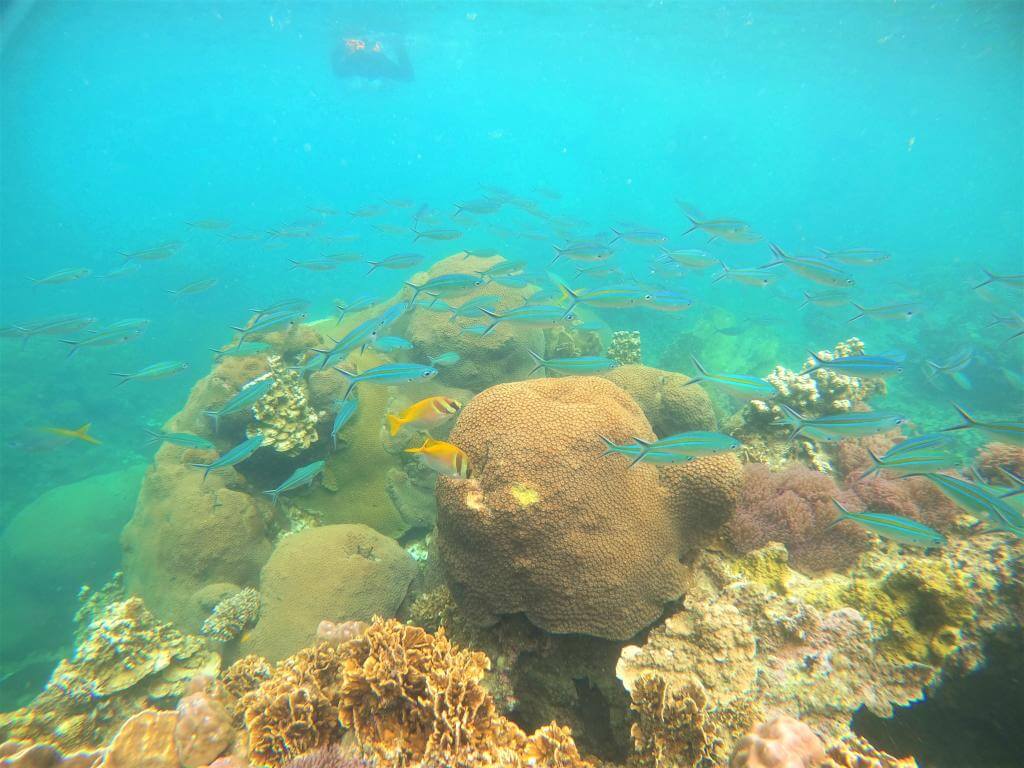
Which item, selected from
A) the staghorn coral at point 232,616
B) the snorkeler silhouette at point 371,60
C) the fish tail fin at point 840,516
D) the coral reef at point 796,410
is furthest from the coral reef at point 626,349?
the snorkeler silhouette at point 371,60

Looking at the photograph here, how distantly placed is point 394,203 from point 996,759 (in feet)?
49.0

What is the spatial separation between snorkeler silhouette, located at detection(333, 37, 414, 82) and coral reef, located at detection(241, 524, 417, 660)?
39.6m

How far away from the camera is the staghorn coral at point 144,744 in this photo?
8.63 feet

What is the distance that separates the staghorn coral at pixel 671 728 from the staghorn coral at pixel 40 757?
3310mm

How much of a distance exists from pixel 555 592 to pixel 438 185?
107 metres

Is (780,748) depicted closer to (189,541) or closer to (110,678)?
(110,678)

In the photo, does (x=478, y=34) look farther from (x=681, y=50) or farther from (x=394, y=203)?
(x=394, y=203)

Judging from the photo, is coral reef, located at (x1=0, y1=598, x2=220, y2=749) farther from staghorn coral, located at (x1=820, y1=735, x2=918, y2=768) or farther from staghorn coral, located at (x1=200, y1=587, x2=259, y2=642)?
staghorn coral, located at (x1=820, y1=735, x2=918, y2=768)

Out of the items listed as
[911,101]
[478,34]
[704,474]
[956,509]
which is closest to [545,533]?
[704,474]

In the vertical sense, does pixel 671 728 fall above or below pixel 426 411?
below

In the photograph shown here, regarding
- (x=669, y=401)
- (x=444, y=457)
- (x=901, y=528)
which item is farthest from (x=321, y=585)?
(x=901, y=528)

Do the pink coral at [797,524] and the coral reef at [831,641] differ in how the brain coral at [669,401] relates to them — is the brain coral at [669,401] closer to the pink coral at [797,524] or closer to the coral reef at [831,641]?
the pink coral at [797,524]

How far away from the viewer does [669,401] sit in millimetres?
6172

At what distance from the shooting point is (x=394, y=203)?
13.3 metres
